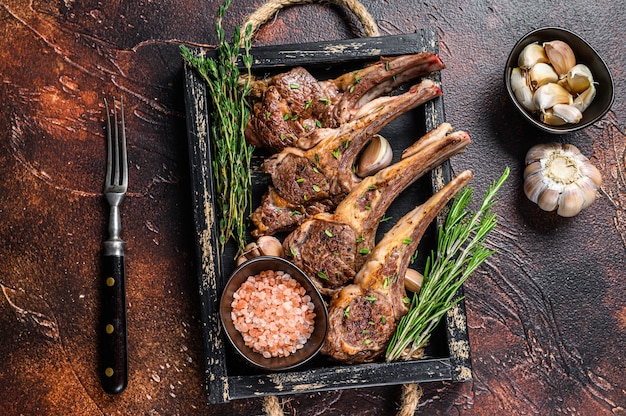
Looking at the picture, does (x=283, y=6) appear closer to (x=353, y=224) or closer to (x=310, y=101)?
(x=310, y=101)

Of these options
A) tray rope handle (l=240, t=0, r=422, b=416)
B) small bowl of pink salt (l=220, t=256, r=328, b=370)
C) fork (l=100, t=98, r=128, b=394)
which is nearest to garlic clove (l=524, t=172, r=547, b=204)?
tray rope handle (l=240, t=0, r=422, b=416)

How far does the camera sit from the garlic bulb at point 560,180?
3.03 meters

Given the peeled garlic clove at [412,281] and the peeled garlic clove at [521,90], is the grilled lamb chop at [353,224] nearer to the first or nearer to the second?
the peeled garlic clove at [412,281]

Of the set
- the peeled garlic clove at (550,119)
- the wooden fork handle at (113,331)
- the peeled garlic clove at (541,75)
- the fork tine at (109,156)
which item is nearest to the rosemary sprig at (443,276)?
the peeled garlic clove at (550,119)

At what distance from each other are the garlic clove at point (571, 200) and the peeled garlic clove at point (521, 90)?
37cm

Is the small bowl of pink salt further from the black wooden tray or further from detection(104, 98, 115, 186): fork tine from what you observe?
detection(104, 98, 115, 186): fork tine

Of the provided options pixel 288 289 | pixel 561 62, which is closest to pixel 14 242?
pixel 288 289

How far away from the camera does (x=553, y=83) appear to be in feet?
9.88

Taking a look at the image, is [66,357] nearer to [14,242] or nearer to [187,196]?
[14,242]

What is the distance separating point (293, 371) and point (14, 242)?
132cm

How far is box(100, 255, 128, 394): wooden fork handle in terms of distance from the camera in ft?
9.64

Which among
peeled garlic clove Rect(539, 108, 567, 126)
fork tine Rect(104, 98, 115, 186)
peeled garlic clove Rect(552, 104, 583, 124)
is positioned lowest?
fork tine Rect(104, 98, 115, 186)

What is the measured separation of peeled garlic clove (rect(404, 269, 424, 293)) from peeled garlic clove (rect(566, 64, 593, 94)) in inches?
40.7

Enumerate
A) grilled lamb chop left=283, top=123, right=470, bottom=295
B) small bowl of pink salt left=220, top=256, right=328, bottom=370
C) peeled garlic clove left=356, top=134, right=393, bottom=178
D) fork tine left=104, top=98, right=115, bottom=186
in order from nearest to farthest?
small bowl of pink salt left=220, top=256, right=328, bottom=370, grilled lamb chop left=283, top=123, right=470, bottom=295, peeled garlic clove left=356, top=134, right=393, bottom=178, fork tine left=104, top=98, right=115, bottom=186
